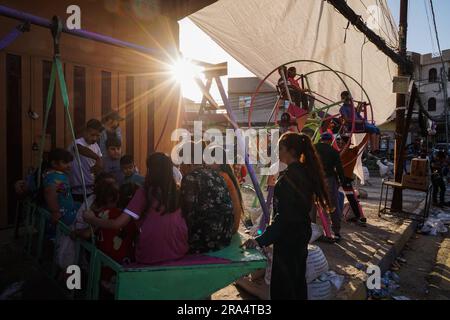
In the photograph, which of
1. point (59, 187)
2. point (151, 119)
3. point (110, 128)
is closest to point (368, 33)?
point (151, 119)

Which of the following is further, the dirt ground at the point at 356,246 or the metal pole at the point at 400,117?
the metal pole at the point at 400,117

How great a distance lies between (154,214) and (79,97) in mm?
3910

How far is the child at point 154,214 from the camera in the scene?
252cm

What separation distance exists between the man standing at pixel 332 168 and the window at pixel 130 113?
342cm

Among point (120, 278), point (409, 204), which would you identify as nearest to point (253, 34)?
point (120, 278)

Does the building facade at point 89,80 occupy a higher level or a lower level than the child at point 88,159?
higher

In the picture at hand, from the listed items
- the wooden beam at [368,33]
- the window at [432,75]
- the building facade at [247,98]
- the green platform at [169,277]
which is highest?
the window at [432,75]

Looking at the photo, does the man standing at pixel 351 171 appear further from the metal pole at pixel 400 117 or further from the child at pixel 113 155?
Answer: the child at pixel 113 155

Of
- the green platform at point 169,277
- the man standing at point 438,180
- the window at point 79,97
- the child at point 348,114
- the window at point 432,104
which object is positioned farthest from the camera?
the window at point 432,104

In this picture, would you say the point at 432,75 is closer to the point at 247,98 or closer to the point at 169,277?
the point at 247,98

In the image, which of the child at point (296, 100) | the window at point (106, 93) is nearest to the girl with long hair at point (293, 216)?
the child at point (296, 100)

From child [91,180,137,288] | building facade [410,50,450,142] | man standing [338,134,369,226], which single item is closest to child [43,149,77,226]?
child [91,180,137,288]
